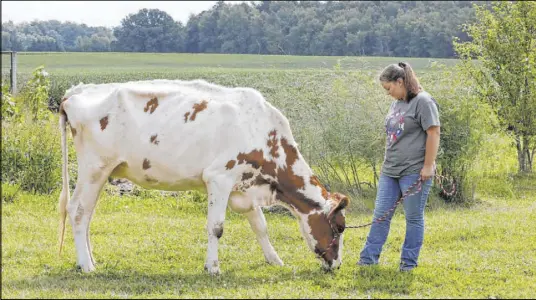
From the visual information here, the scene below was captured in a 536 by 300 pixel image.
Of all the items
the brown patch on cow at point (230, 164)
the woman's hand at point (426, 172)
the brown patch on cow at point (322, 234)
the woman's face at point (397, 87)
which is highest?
the woman's face at point (397, 87)

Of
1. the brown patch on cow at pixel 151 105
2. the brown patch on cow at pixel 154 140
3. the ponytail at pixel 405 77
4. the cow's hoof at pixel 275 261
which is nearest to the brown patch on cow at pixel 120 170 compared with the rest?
the brown patch on cow at pixel 154 140

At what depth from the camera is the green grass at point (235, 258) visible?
812cm

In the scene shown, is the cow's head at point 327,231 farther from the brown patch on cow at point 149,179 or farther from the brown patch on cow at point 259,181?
the brown patch on cow at point 149,179

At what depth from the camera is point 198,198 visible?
14.6 m

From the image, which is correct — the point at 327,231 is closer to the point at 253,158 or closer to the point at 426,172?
the point at 253,158

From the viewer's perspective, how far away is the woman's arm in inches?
341

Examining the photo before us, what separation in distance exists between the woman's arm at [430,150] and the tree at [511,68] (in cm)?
1151

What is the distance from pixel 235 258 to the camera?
33.0 feet

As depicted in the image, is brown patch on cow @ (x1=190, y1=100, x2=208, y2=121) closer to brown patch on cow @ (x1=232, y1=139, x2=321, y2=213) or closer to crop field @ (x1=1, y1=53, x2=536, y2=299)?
brown patch on cow @ (x1=232, y1=139, x2=321, y2=213)

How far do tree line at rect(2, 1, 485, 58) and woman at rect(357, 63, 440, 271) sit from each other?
16.7m

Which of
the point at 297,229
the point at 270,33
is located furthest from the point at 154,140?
the point at 270,33

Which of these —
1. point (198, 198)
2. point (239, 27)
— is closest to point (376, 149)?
point (198, 198)

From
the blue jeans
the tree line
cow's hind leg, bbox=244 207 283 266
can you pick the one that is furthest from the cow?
the tree line

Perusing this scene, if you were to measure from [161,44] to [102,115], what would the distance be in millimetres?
21368
